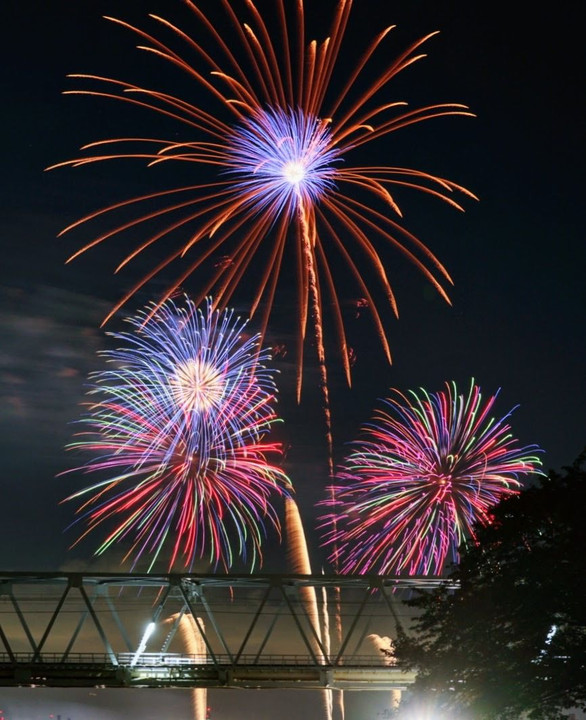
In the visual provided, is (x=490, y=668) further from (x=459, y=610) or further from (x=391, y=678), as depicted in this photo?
(x=391, y=678)

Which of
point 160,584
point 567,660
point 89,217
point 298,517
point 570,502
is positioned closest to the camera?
point 567,660

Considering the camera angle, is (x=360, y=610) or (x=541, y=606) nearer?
(x=541, y=606)

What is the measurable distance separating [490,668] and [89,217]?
29520mm

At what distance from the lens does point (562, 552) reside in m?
41.1

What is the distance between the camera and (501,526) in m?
43.8

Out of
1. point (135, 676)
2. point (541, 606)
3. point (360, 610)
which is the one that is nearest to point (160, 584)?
point (135, 676)

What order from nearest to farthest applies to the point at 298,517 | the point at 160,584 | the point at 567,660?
the point at 567,660 → the point at 160,584 → the point at 298,517

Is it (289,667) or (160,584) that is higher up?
(160,584)

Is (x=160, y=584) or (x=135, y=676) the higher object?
(x=160, y=584)

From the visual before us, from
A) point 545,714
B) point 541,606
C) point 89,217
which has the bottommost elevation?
point 545,714

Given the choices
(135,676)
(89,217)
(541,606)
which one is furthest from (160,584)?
(541,606)

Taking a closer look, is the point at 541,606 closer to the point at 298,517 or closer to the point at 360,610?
the point at 360,610

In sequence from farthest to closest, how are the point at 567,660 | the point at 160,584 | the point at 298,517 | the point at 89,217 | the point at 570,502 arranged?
1. the point at 298,517
2. the point at 160,584
3. the point at 89,217
4. the point at 570,502
5. the point at 567,660

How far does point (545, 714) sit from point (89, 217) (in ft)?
105
